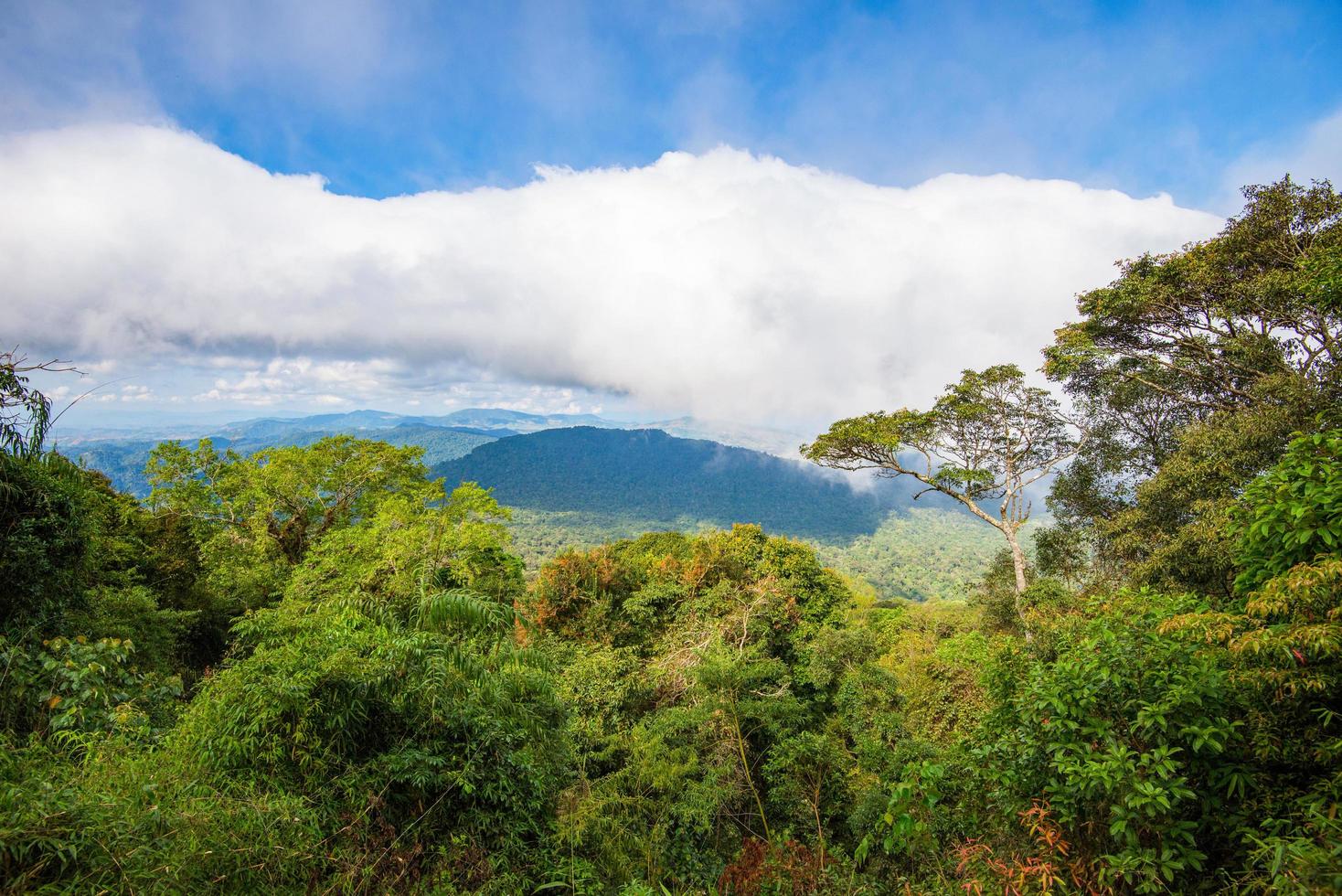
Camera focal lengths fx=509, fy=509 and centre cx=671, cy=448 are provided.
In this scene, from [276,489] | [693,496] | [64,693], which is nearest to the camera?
[64,693]

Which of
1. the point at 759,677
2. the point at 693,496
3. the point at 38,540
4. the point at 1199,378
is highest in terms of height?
the point at 1199,378

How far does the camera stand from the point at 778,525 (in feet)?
500

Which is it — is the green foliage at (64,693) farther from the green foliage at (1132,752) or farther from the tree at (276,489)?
the tree at (276,489)

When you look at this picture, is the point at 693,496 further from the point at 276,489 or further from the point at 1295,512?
the point at 1295,512

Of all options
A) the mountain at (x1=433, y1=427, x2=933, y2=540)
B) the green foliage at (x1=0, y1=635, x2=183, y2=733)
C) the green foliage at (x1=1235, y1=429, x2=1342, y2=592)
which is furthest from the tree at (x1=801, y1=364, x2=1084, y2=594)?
the mountain at (x1=433, y1=427, x2=933, y2=540)

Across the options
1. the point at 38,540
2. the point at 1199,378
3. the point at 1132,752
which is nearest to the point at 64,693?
the point at 38,540

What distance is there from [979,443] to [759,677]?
28.7ft

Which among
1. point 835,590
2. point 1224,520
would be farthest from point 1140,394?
point 835,590

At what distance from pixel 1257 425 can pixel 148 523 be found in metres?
24.4

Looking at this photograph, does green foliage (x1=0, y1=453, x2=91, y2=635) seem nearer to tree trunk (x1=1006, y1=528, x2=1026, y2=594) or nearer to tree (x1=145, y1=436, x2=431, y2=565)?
tree (x1=145, y1=436, x2=431, y2=565)

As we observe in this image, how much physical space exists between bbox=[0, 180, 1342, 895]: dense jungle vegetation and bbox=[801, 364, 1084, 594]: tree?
0.11 m

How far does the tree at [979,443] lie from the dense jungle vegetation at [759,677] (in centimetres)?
11

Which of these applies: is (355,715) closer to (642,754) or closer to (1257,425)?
(642,754)

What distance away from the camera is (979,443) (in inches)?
552
